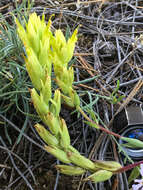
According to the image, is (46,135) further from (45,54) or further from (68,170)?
(45,54)

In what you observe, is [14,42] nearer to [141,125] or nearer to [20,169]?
[20,169]

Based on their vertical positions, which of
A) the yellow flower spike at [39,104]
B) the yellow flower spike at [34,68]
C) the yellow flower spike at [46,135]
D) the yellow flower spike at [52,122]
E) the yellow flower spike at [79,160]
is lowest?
the yellow flower spike at [79,160]

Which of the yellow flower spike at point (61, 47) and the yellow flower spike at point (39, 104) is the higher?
the yellow flower spike at point (61, 47)

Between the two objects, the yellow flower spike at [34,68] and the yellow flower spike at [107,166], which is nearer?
the yellow flower spike at [34,68]

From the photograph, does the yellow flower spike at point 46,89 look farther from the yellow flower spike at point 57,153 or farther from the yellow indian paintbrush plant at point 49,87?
the yellow flower spike at point 57,153

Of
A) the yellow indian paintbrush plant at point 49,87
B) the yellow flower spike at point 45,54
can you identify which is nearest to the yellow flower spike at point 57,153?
the yellow indian paintbrush plant at point 49,87

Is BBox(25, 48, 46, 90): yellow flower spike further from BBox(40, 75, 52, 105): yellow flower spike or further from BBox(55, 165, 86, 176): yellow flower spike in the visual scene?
BBox(55, 165, 86, 176): yellow flower spike

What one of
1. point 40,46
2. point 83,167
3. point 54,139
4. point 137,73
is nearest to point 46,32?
point 40,46
